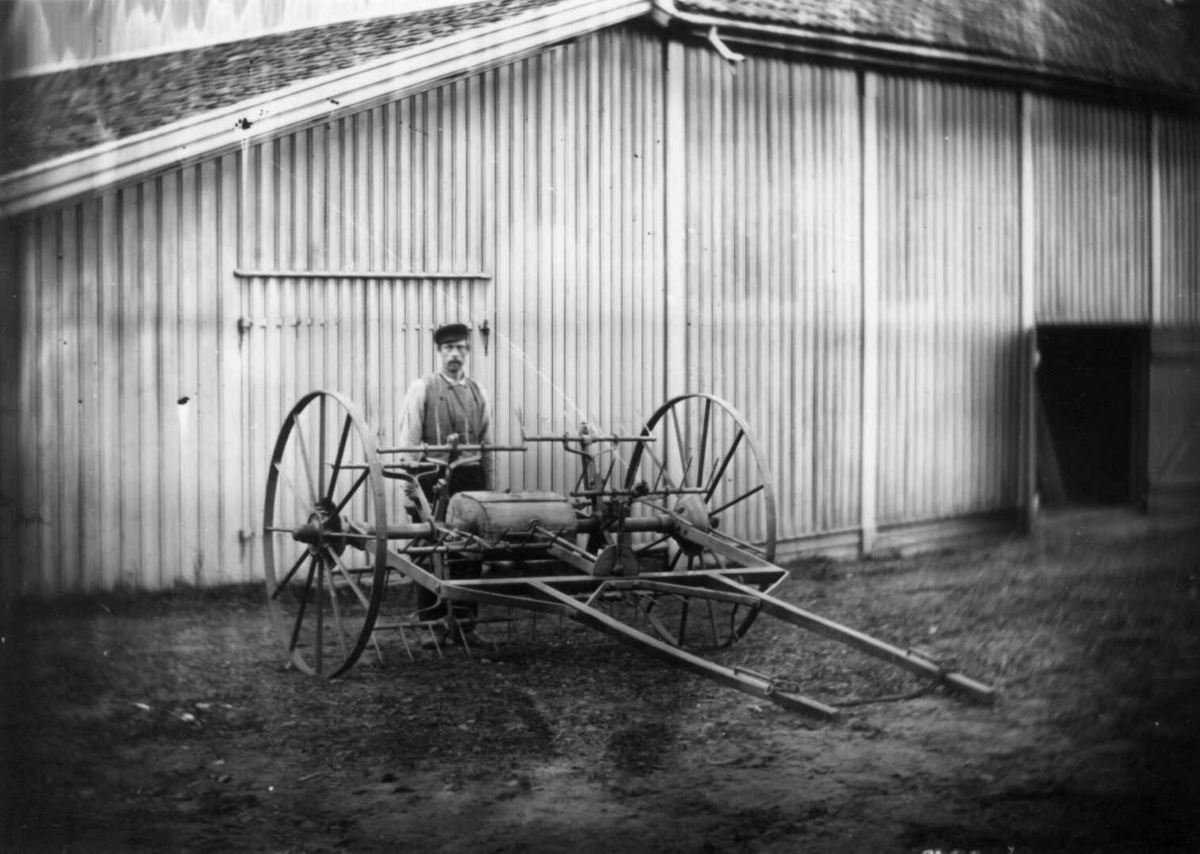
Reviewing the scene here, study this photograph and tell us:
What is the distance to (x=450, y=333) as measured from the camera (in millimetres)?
6051

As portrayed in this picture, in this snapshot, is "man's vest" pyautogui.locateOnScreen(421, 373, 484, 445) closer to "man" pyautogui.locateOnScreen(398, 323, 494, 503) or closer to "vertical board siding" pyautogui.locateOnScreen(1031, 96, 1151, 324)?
"man" pyautogui.locateOnScreen(398, 323, 494, 503)

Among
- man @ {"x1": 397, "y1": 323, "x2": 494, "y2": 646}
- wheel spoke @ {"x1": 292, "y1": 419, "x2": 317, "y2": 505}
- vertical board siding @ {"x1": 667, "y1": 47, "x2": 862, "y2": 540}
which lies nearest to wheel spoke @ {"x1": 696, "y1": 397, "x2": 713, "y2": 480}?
vertical board siding @ {"x1": 667, "y1": 47, "x2": 862, "y2": 540}

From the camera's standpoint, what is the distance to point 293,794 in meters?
4.31

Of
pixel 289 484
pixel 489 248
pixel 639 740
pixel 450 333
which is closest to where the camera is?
pixel 639 740

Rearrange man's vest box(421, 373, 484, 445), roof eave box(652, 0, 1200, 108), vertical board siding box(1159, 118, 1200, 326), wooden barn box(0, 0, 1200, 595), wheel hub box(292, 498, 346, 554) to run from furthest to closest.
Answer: man's vest box(421, 373, 484, 445)
wheel hub box(292, 498, 346, 554)
roof eave box(652, 0, 1200, 108)
vertical board siding box(1159, 118, 1200, 326)
wooden barn box(0, 0, 1200, 595)

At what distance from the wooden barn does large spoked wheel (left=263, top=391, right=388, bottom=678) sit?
0.62 feet

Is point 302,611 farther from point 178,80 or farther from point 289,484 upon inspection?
point 178,80

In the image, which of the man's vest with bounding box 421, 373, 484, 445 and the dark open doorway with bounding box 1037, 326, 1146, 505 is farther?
the man's vest with bounding box 421, 373, 484, 445

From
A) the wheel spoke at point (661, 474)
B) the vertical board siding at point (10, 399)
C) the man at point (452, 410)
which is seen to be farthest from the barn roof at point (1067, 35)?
the vertical board siding at point (10, 399)

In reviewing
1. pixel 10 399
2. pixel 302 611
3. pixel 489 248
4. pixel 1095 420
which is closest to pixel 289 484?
pixel 302 611

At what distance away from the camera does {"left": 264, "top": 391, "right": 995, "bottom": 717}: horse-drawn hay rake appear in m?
5.17

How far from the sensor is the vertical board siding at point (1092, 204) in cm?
519

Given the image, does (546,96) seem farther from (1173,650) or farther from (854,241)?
(1173,650)

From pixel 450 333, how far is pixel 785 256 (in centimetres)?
175
